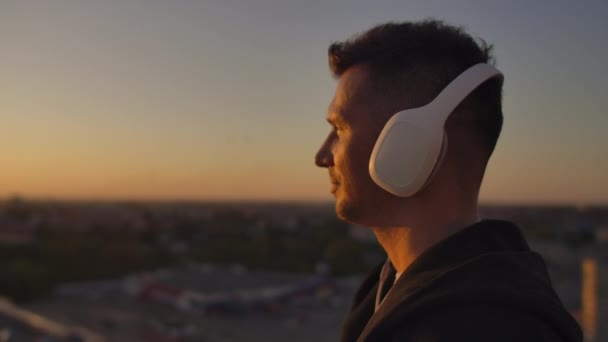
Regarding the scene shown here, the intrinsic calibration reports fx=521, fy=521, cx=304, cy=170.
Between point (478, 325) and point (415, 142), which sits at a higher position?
point (415, 142)

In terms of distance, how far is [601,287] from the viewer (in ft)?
28.5

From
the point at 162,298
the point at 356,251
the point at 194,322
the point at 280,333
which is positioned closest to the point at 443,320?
the point at 280,333

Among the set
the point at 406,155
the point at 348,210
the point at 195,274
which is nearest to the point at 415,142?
the point at 406,155

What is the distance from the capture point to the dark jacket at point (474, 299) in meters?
0.45

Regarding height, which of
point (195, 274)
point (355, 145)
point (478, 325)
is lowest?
point (195, 274)

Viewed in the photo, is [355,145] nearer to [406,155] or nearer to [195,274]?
[406,155]

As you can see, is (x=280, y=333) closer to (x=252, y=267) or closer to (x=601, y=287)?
(x=601, y=287)

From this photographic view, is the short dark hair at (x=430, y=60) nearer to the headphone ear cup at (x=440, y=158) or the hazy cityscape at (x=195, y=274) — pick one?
the headphone ear cup at (x=440, y=158)

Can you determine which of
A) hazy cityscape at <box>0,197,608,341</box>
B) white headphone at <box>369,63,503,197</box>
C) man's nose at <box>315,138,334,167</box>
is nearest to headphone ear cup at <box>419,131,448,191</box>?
white headphone at <box>369,63,503,197</box>

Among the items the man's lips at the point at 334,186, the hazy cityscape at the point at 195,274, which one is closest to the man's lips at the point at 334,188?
the man's lips at the point at 334,186

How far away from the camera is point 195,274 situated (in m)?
18.9

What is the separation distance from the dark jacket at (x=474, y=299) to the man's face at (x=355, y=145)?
0.32 ft

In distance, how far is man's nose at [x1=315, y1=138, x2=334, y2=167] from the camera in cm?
66

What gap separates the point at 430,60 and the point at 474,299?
279mm
